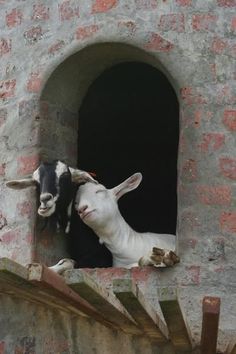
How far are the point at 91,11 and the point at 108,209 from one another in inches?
54.6

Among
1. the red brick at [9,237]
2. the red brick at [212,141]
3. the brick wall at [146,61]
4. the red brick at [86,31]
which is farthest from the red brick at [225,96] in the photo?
the red brick at [9,237]

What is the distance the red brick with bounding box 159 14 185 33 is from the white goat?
1009mm

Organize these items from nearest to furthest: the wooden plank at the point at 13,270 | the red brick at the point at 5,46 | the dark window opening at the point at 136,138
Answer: the wooden plank at the point at 13,270 → the red brick at the point at 5,46 → the dark window opening at the point at 136,138

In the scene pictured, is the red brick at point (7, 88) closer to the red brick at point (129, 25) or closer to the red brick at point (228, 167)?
the red brick at point (129, 25)

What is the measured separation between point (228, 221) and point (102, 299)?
1.37m

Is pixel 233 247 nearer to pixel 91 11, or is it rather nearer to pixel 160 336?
pixel 160 336

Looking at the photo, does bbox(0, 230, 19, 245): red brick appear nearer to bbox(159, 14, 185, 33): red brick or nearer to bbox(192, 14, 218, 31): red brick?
bbox(159, 14, 185, 33): red brick

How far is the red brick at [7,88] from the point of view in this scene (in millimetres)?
9008

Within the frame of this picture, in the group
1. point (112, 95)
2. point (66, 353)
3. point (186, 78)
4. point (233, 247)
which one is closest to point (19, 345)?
point (66, 353)

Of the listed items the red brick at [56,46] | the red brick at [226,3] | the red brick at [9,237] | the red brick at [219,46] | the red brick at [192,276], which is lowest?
the red brick at [192,276]

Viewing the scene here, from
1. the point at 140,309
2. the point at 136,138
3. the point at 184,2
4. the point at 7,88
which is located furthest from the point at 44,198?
the point at 136,138

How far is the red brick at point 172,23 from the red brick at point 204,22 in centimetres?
8

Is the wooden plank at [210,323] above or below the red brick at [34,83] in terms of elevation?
below

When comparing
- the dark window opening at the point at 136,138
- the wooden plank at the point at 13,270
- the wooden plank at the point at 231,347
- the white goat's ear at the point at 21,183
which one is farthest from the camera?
the dark window opening at the point at 136,138
